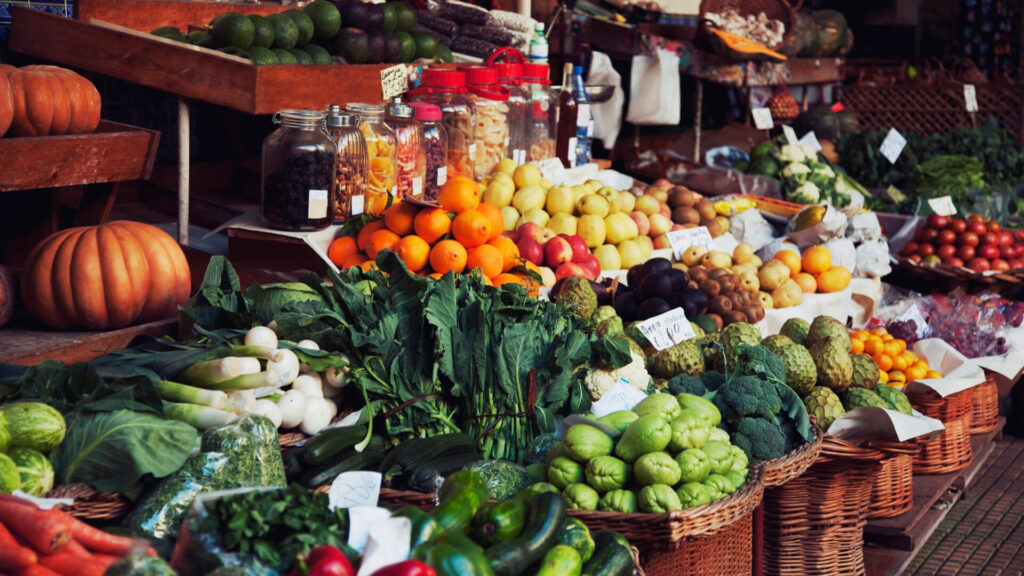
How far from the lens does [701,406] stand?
99.3 inches

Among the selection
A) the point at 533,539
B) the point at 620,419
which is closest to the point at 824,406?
the point at 620,419

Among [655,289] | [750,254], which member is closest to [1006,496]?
[750,254]

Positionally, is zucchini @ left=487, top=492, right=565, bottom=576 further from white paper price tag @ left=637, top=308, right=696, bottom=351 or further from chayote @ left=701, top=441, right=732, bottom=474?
white paper price tag @ left=637, top=308, right=696, bottom=351

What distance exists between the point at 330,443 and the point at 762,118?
16.0 ft

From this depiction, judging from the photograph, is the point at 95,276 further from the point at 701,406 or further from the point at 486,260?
the point at 701,406

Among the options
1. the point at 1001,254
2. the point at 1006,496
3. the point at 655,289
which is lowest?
the point at 1006,496

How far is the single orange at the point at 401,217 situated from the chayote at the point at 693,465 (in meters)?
1.37

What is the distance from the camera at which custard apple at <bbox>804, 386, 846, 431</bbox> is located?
10.2 feet

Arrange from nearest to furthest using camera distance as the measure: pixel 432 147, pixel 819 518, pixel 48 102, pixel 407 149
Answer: pixel 48 102, pixel 819 518, pixel 407 149, pixel 432 147

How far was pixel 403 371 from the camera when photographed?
2.58 meters

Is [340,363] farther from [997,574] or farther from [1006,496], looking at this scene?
[1006,496]

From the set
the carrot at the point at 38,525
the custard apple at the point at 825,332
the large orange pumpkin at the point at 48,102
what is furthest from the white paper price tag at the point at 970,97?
the carrot at the point at 38,525

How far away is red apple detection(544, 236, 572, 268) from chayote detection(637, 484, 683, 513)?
1634 millimetres

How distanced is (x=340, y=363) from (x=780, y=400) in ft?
3.75
